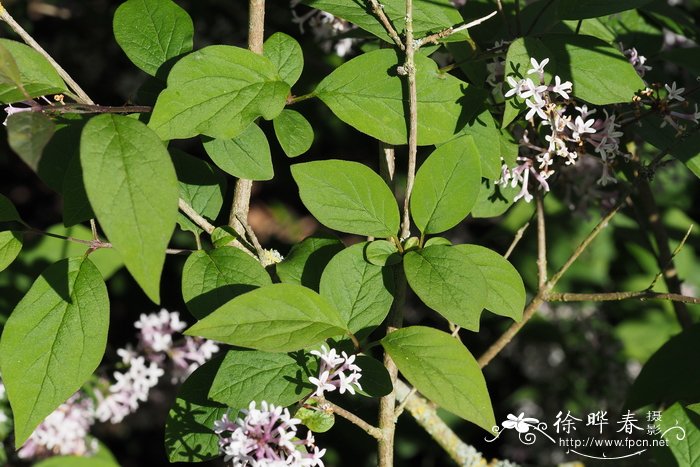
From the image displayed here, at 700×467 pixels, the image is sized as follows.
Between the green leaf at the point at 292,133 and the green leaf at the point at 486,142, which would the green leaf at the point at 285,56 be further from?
the green leaf at the point at 486,142

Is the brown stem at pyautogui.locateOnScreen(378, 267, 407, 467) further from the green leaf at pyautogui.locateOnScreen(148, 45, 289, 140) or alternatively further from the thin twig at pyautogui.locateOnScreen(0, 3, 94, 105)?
the thin twig at pyautogui.locateOnScreen(0, 3, 94, 105)

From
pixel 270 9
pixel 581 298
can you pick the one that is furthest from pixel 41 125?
pixel 270 9

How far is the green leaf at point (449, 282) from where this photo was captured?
825 millimetres

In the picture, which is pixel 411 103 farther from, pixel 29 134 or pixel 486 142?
pixel 29 134

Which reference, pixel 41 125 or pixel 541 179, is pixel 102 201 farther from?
→ pixel 541 179

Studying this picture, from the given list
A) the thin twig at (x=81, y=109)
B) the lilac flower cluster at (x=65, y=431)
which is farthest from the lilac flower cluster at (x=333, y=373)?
the lilac flower cluster at (x=65, y=431)

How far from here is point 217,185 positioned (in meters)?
1.08

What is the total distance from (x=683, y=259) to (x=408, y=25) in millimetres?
1641

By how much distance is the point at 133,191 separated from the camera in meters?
0.70

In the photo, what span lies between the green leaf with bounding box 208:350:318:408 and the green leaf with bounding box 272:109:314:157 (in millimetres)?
247

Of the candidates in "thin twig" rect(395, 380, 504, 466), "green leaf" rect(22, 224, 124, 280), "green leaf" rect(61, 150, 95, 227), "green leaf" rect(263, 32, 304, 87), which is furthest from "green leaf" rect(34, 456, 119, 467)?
"green leaf" rect(263, 32, 304, 87)

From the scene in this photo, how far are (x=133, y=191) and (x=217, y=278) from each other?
23 centimetres

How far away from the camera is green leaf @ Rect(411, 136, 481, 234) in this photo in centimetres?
91

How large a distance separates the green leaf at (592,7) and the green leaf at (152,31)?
485mm
